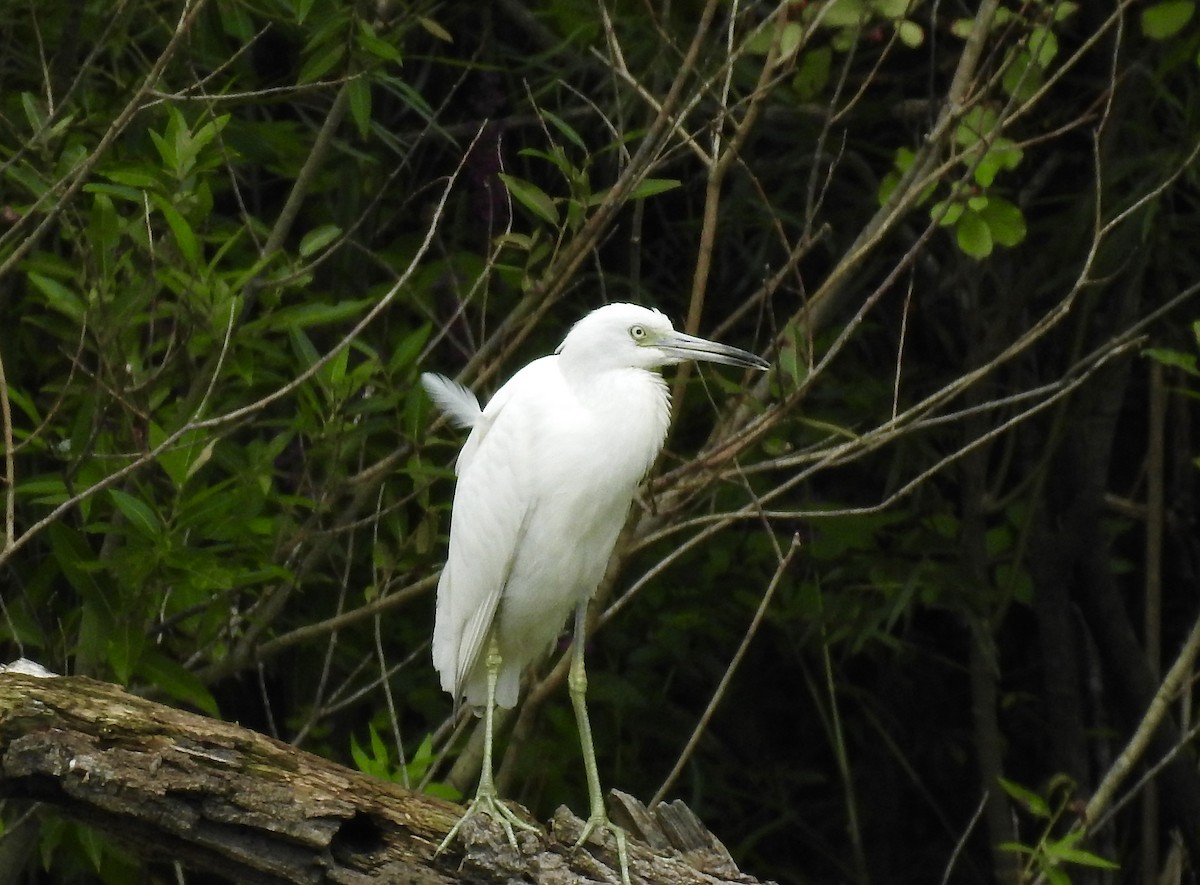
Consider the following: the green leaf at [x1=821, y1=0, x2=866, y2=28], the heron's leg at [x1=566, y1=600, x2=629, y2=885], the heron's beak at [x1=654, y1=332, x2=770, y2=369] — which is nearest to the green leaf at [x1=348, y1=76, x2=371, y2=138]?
the heron's beak at [x1=654, y1=332, x2=770, y2=369]

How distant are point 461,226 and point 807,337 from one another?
1.55m

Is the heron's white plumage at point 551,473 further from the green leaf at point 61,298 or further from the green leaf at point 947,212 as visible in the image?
the green leaf at point 61,298

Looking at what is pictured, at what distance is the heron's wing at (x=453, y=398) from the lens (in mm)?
2869

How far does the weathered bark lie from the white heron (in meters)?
0.51

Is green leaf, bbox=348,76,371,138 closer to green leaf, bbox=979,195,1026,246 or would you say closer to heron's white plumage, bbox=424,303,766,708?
heron's white plumage, bbox=424,303,766,708

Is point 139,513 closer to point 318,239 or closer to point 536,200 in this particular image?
point 318,239

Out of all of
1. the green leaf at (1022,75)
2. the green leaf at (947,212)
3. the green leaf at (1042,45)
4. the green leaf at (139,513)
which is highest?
the green leaf at (1042,45)

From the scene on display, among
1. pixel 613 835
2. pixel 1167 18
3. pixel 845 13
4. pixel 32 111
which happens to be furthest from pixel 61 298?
pixel 1167 18

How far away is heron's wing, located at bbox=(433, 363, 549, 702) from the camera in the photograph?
289 centimetres

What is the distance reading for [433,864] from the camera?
7.48ft

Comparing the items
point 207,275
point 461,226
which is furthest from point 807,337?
point 461,226

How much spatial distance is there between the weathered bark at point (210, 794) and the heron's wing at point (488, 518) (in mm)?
621

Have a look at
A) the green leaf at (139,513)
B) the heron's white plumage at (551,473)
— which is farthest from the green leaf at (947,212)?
the green leaf at (139,513)

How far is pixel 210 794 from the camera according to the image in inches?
84.0
